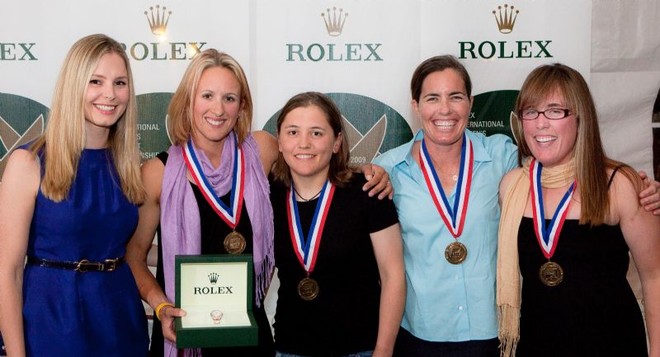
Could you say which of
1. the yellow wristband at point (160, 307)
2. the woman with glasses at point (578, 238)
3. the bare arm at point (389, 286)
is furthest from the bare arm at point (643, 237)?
the yellow wristband at point (160, 307)

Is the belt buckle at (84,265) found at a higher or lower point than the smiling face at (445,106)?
lower

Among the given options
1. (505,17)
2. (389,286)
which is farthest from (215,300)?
(505,17)

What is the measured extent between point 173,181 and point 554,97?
5.23ft

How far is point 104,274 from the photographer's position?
2588mm

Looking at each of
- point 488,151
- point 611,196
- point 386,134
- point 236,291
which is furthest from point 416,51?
point 236,291

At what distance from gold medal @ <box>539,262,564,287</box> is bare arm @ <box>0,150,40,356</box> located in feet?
6.44

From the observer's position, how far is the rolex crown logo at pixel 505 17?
4.31 meters

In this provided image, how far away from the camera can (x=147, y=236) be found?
2889 mm

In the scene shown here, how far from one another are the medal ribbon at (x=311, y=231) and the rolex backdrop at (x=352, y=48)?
1.73 meters

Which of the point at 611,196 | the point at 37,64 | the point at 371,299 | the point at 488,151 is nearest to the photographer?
the point at 611,196

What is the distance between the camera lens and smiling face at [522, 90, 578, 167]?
254cm

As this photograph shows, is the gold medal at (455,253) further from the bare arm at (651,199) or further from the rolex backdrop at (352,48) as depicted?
the rolex backdrop at (352,48)

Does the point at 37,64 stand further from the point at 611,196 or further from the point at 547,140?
the point at 611,196

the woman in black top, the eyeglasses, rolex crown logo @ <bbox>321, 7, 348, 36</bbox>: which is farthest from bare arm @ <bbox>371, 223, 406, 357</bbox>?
rolex crown logo @ <bbox>321, 7, 348, 36</bbox>
